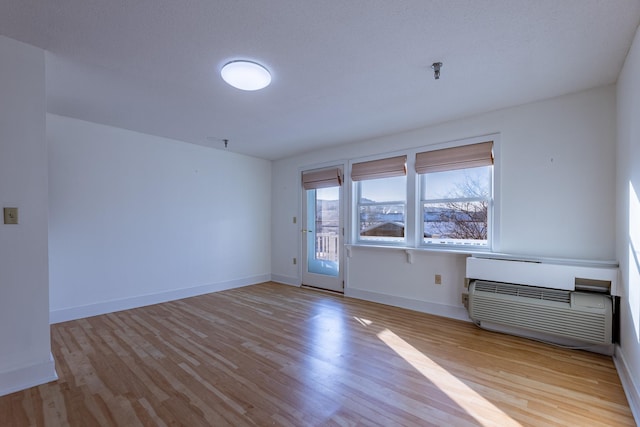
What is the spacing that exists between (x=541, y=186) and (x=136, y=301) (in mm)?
5056

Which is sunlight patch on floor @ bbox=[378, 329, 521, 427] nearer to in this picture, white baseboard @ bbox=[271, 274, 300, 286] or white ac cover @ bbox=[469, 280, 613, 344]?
white ac cover @ bbox=[469, 280, 613, 344]

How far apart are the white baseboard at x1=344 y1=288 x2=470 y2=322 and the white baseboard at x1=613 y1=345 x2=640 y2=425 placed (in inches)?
48.6

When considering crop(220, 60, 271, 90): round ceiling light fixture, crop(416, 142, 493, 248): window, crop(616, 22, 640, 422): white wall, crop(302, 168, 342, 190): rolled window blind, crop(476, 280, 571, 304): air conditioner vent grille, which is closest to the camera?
crop(616, 22, 640, 422): white wall

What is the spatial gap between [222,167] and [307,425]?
416 centimetres

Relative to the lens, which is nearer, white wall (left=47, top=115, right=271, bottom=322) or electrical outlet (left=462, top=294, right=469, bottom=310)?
electrical outlet (left=462, top=294, right=469, bottom=310)

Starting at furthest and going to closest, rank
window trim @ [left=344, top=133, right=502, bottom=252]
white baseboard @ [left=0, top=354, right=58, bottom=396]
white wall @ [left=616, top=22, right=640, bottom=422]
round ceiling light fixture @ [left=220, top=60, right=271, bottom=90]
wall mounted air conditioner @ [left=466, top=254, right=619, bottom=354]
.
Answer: window trim @ [left=344, top=133, right=502, bottom=252], wall mounted air conditioner @ [left=466, top=254, right=619, bottom=354], round ceiling light fixture @ [left=220, top=60, right=271, bottom=90], white baseboard @ [left=0, top=354, right=58, bottom=396], white wall @ [left=616, top=22, right=640, bottom=422]

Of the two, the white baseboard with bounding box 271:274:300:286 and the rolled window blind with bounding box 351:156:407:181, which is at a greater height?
the rolled window blind with bounding box 351:156:407:181

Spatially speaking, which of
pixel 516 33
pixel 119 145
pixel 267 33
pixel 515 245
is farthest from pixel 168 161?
pixel 515 245

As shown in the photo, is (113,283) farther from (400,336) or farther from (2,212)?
(400,336)

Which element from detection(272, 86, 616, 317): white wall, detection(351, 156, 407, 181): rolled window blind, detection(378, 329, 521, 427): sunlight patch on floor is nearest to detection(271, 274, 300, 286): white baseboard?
detection(272, 86, 616, 317): white wall

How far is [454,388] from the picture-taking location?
1991 millimetres

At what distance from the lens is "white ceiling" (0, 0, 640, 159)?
1.67m

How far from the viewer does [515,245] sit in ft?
10.1

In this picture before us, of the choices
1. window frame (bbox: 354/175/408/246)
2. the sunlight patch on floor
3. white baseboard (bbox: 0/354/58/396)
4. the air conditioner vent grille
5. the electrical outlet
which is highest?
window frame (bbox: 354/175/408/246)
